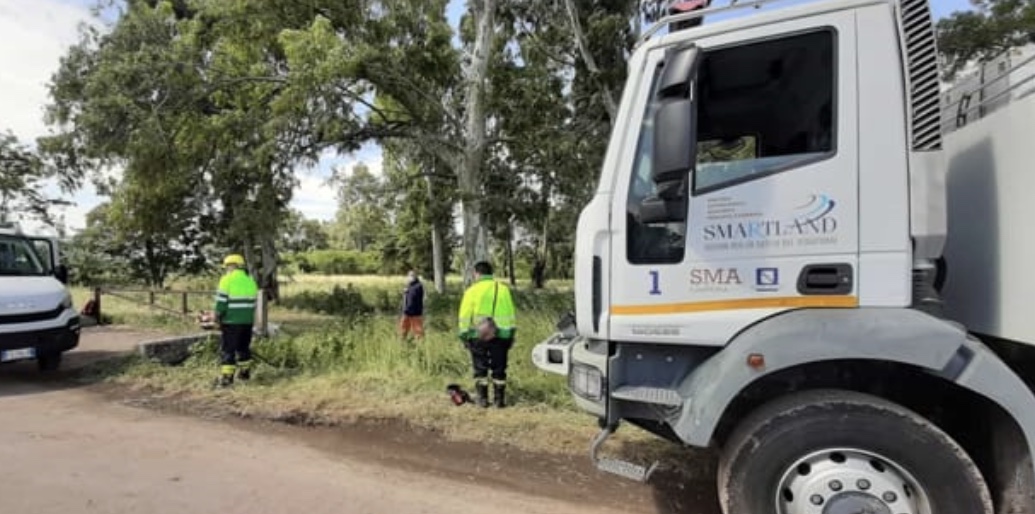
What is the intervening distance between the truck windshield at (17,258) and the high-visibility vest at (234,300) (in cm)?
368

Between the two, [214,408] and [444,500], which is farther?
[214,408]

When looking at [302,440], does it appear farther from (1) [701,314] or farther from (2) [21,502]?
(1) [701,314]

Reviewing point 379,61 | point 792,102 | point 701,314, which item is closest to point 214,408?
point 701,314

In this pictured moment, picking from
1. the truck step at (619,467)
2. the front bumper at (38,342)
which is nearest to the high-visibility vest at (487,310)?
the truck step at (619,467)

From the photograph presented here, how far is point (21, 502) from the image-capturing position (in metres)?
4.74

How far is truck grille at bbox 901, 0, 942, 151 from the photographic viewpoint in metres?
3.43

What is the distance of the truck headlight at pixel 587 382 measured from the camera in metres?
3.99

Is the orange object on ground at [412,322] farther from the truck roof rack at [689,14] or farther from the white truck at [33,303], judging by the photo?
the truck roof rack at [689,14]

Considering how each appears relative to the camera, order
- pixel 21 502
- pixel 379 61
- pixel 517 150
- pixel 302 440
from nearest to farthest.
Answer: pixel 21 502
pixel 302 440
pixel 379 61
pixel 517 150

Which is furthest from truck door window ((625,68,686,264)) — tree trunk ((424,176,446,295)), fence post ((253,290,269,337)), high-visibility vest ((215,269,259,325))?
tree trunk ((424,176,446,295))

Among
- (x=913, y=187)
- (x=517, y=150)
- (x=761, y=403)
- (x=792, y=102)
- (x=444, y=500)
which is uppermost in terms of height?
(x=517, y=150)

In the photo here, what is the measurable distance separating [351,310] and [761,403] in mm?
18939

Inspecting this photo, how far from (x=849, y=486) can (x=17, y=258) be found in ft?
36.4

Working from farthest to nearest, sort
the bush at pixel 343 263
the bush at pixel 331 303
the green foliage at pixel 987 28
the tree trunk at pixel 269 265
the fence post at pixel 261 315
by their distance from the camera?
the bush at pixel 343 263
the tree trunk at pixel 269 265
the bush at pixel 331 303
the green foliage at pixel 987 28
the fence post at pixel 261 315
